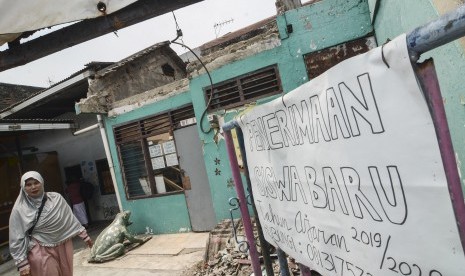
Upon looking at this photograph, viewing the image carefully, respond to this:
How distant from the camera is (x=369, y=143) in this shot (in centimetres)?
108

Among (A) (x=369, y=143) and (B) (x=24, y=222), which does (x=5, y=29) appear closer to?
(A) (x=369, y=143)

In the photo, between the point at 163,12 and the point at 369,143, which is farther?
the point at 163,12

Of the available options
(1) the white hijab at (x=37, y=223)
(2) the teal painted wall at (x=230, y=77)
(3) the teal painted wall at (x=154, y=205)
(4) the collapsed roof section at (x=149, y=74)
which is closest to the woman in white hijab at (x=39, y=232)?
(1) the white hijab at (x=37, y=223)

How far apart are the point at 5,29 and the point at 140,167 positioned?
695 centimetres

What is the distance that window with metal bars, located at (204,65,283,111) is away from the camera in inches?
236

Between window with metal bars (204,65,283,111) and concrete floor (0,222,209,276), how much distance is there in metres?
3.00

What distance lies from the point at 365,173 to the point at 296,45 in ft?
16.3

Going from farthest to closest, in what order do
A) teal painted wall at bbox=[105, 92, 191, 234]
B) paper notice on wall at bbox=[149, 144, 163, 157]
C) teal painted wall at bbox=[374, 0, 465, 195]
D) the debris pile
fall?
paper notice on wall at bbox=[149, 144, 163, 157] → teal painted wall at bbox=[105, 92, 191, 234] → the debris pile → teal painted wall at bbox=[374, 0, 465, 195]

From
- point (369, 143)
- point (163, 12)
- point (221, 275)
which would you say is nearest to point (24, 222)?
point (221, 275)

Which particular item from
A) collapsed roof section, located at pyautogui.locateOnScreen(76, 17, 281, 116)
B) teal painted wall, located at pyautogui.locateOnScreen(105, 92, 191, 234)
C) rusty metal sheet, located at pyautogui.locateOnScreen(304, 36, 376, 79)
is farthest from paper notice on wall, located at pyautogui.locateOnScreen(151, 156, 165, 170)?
rusty metal sheet, located at pyautogui.locateOnScreen(304, 36, 376, 79)

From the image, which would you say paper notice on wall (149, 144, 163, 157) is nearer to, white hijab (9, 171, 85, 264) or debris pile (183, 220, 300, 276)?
debris pile (183, 220, 300, 276)

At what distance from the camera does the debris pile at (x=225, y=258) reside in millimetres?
4436

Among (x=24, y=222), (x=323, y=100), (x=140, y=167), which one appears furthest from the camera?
(x=140, y=167)

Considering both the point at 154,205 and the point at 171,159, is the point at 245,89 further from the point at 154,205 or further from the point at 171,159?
the point at 154,205
